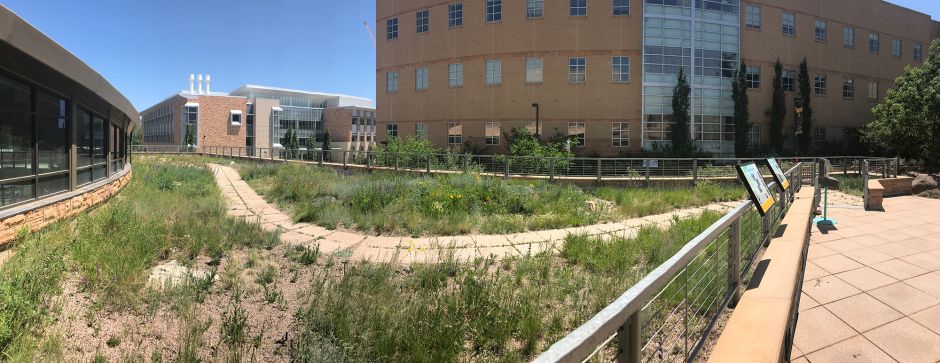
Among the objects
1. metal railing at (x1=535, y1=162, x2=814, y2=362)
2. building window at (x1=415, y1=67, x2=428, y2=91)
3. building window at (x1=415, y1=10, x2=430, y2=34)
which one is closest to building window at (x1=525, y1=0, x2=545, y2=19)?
building window at (x1=415, y1=10, x2=430, y2=34)

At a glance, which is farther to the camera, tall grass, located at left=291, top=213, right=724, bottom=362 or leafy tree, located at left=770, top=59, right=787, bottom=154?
leafy tree, located at left=770, top=59, right=787, bottom=154

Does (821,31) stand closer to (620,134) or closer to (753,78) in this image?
(753,78)

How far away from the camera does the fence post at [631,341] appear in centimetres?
189

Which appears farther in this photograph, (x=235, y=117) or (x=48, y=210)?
(x=235, y=117)

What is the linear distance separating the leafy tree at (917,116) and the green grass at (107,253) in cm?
2833

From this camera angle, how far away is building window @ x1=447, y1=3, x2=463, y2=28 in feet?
103

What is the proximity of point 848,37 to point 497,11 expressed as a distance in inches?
1099

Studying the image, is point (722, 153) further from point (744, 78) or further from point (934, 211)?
point (934, 211)

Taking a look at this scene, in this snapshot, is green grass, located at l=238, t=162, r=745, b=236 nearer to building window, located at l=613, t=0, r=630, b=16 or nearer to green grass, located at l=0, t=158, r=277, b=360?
green grass, located at l=0, t=158, r=277, b=360

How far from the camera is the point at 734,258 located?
4160 millimetres

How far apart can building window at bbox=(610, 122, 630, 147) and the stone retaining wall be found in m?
25.4

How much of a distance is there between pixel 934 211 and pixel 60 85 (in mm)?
19399

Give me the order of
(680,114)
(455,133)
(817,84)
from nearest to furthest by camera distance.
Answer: (680,114) → (455,133) → (817,84)

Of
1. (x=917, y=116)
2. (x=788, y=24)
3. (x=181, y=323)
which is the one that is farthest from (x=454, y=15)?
(x=181, y=323)
